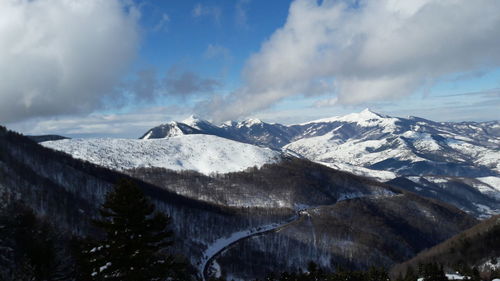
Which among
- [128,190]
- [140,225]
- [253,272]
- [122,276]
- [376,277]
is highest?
[128,190]

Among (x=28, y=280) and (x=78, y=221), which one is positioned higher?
(x=28, y=280)

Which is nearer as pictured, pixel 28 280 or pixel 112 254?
pixel 112 254

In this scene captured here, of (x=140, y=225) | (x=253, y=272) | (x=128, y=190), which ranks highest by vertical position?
(x=128, y=190)

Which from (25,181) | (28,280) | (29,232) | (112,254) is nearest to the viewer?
(112,254)

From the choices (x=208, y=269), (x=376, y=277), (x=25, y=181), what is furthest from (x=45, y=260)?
(x=25, y=181)

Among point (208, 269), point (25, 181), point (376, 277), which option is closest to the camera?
point (376, 277)

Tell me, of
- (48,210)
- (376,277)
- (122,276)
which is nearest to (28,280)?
(122,276)

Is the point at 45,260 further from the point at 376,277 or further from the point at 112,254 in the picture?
the point at 376,277

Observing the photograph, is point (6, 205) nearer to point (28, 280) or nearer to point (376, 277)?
point (28, 280)

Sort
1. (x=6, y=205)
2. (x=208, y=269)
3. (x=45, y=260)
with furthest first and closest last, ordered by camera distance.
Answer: (x=208, y=269) < (x=6, y=205) < (x=45, y=260)
